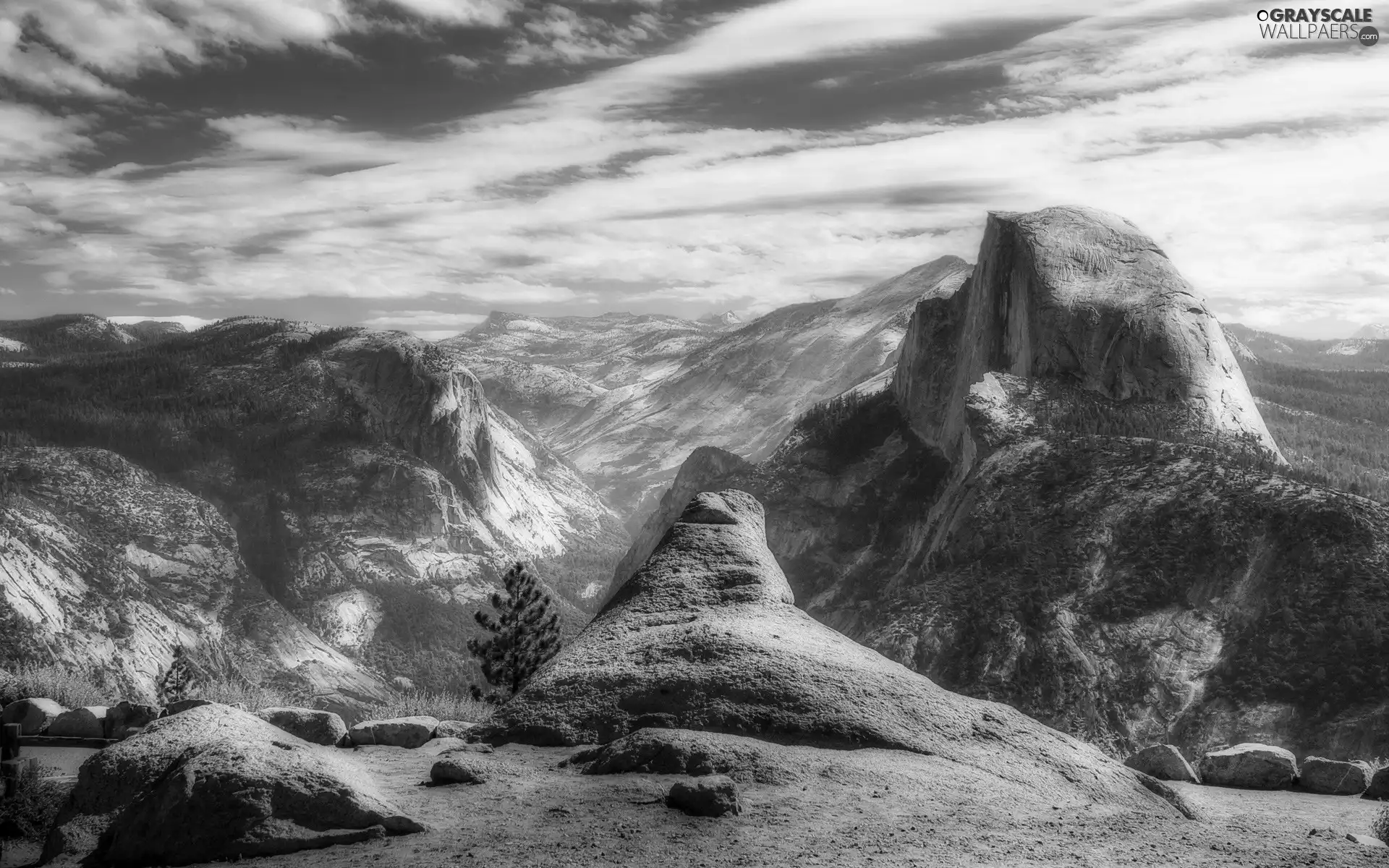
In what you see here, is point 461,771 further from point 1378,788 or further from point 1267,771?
point 1378,788

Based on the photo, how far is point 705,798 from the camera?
18922 millimetres

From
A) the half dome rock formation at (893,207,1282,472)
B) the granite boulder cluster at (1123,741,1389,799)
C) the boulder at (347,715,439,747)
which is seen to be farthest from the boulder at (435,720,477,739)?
→ the half dome rock formation at (893,207,1282,472)

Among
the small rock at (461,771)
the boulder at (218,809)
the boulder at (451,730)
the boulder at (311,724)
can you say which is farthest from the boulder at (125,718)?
the small rock at (461,771)

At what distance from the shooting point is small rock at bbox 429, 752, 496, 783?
69.5ft

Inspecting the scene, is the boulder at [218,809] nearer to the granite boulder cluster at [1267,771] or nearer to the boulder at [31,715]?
the boulder at [31,715]

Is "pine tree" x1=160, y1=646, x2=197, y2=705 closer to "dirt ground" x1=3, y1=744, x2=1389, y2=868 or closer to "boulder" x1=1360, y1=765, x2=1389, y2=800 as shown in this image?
"dirt ground" x1=3, y1=744, x2=1389, y2=868

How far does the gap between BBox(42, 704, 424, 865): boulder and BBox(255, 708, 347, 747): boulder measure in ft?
24.3

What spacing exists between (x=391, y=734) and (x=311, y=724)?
2.22 m

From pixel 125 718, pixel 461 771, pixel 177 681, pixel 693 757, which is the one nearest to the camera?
pixel 693 757

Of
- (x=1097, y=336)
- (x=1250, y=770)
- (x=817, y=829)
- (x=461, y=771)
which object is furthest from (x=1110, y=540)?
(x=817, y=829)

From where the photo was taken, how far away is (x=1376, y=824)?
21.0 metres

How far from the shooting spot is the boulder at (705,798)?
61.9 feet

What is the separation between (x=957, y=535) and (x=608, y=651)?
61.0 meters

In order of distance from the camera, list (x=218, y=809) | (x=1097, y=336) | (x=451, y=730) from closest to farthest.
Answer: (x=218, y=809), (x=451, y=730), (x=1097, y=336)
